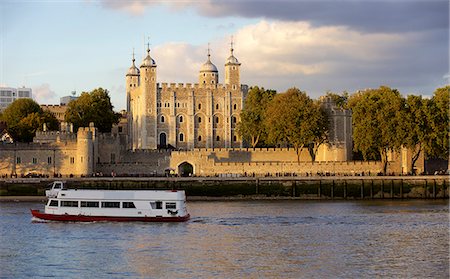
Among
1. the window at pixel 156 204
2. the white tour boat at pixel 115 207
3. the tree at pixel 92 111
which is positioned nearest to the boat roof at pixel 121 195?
the white tour boat at pixel 115 207

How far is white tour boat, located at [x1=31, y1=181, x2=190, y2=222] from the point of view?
201ft

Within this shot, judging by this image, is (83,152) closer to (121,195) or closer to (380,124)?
(380,124)

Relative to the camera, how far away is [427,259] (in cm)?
4591

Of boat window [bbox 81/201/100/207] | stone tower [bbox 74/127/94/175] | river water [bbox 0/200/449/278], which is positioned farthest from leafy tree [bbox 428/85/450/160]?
boat window [bbox 81/201/100/207]

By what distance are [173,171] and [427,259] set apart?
1998 inches

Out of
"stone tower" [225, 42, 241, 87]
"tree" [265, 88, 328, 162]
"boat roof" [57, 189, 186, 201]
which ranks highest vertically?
"stone tower" [225, 42, 241, 87]

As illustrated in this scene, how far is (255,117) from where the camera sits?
107m

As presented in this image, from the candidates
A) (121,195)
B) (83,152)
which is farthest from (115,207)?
(83,152)

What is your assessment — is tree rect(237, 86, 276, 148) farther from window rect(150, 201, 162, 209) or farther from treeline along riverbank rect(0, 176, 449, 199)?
window rect(150, 201, 162, 209)

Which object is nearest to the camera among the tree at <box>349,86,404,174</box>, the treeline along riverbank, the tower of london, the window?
the window

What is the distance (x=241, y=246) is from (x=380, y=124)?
4194 cm

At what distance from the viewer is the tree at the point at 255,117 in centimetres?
10650

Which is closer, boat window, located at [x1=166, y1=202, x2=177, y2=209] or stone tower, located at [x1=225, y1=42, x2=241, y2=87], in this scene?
boat window, located at [x1=166, y1=202, x2=177, y2=209]

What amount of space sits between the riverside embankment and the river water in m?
12.6
